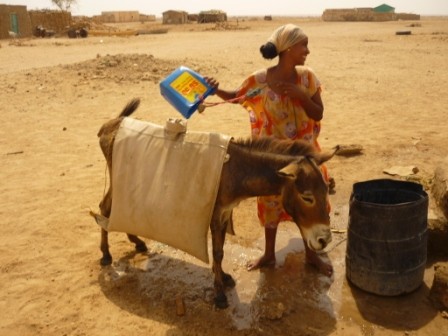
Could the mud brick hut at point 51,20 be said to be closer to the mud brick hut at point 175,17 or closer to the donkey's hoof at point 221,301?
the mud brick hut at point 175,17

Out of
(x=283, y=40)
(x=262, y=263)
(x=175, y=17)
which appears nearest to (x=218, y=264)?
(x=262, y=263)

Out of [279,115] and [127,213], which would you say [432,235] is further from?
[127,213]

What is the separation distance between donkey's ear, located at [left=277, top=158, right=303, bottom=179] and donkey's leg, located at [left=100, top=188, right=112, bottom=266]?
1867mm

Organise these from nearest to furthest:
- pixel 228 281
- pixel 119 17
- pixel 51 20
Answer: pixel 228 281 → pixel 51 20 → pixel 119 17

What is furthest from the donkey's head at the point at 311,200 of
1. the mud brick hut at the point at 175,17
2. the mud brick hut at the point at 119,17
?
the mud brick hut at the point at 119,17

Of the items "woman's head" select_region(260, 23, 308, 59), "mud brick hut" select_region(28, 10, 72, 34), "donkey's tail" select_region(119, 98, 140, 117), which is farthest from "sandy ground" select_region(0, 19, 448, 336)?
"mud brick hut" select_region(28, 10, 72, 34)

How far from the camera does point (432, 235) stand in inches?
153

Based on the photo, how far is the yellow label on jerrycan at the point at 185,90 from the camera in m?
3.30

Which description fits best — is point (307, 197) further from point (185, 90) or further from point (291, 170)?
point (185, 90)

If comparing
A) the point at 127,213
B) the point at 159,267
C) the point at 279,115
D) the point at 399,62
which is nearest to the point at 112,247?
the point at 159,267

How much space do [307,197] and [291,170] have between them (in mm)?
255

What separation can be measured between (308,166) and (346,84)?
10405 millimetres

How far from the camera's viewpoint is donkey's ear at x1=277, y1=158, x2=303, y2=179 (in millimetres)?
2654

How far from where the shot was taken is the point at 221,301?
341 cm
